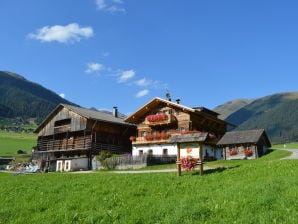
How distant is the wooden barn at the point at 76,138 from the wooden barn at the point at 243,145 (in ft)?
58.0

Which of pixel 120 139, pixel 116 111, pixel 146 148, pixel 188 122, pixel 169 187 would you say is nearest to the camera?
pixel 169 187

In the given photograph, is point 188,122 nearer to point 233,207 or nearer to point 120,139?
point 120,139

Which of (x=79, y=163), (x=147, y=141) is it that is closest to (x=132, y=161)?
(x=147, y=141)

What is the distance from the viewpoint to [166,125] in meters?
52.8

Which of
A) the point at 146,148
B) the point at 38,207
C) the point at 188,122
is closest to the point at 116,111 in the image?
the point at 146,148

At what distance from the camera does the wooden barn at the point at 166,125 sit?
50000 mm

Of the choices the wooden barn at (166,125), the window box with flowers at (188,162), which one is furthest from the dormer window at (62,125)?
the window box with flowers at (188,162)

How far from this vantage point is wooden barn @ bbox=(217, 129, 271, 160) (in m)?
47.7

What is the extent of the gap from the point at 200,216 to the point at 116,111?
2289 inches

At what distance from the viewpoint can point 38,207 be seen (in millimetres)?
14109

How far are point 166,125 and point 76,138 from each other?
14.9 m

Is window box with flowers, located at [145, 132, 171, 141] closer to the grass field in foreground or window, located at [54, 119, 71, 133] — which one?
window, located at [54, 119, 71, 133]

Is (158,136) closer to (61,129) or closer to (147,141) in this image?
(147,141)

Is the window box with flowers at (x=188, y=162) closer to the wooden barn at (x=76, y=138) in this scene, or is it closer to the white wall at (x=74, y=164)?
the wooden barn at (x=76, y=138)
